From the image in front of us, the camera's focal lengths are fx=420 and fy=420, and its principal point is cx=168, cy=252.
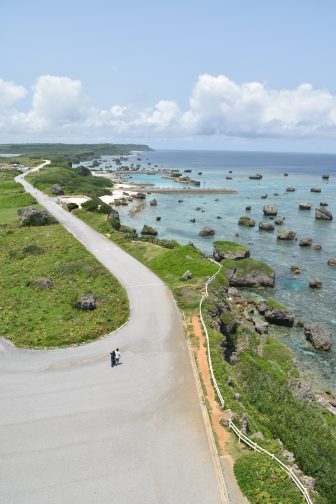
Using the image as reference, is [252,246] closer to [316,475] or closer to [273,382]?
[273,382]

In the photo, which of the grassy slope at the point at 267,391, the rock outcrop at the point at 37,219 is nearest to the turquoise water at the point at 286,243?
the grassy slope at the point at 267,391

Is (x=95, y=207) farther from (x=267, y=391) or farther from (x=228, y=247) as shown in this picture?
(x=267, y=391)

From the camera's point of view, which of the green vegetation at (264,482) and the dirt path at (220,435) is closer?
the green vegetation at (264,482)

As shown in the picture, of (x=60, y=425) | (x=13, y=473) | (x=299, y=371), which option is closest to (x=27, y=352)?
(x=60, y=425)

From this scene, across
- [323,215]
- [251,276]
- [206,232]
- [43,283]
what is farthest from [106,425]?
[323,215]

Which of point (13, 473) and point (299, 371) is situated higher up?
point (13, 473)

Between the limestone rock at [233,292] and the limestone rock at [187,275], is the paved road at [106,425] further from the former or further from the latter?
the limestone rock at [233,292]
